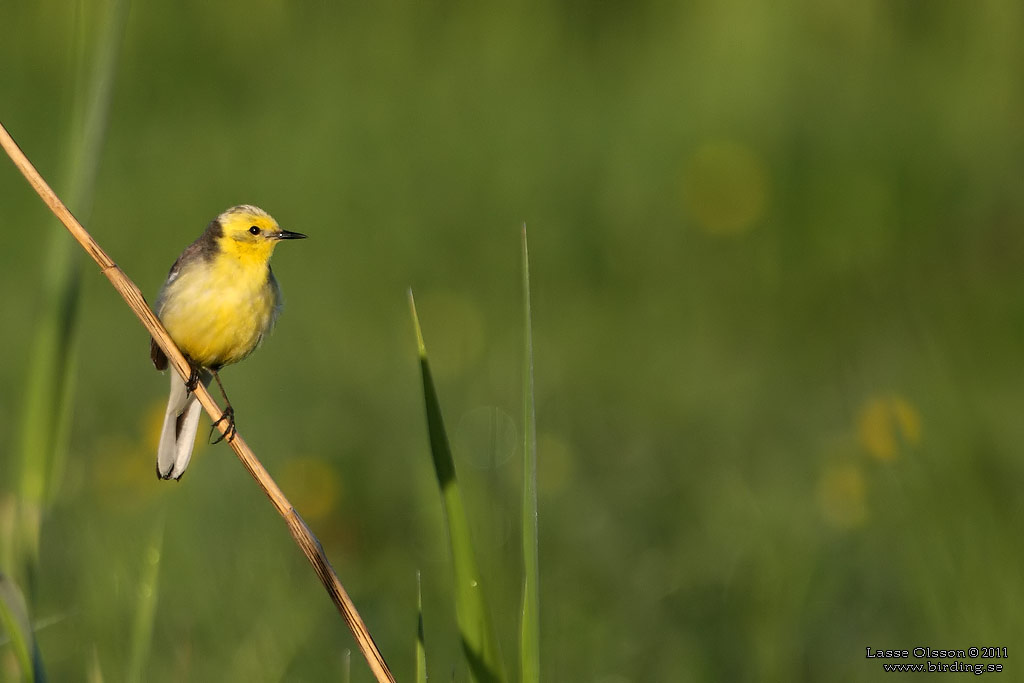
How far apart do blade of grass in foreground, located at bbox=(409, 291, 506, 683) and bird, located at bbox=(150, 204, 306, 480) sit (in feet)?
3.76

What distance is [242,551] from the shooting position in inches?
139

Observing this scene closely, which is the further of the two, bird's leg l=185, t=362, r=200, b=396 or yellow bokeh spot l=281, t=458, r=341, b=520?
yellow bokeh spot l=281, t=458, r=341, b=520

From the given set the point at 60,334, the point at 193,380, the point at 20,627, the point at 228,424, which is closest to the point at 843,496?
the point at 228,424

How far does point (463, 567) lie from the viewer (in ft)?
4.87

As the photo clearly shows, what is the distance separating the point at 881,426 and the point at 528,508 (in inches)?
88.8

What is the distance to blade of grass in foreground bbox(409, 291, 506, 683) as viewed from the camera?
1469 mm

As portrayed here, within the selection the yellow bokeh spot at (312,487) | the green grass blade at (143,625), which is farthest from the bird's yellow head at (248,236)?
the yellow bokeh spot at (312,487)

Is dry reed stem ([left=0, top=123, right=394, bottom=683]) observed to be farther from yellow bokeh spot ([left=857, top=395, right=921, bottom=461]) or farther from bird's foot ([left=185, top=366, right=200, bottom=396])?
yellow bokeh spot ([left=857, top=395, right=921, bottom=461])

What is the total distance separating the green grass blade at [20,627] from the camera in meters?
1.48

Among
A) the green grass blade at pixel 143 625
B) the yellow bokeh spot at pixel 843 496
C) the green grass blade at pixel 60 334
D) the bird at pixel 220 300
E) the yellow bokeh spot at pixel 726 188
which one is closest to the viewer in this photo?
the green grass blade at pixel 60 334

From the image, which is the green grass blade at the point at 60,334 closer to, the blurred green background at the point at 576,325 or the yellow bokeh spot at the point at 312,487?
the blurred green background at the point at 576,325

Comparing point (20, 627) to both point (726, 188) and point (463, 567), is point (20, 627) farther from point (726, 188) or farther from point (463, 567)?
point (726, 188)

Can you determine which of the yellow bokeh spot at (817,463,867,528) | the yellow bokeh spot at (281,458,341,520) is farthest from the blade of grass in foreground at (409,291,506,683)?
the yellow bokeh spot at (281,458,341,520)

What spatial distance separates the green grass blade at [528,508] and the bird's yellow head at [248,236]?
144 centimetres
